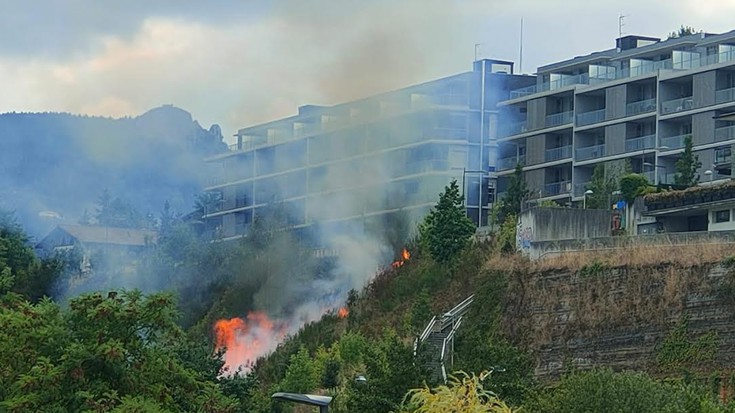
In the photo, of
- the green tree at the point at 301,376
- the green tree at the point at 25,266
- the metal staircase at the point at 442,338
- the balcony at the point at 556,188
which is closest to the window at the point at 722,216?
the metal staircase at the point at 442,338

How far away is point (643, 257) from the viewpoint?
288ft

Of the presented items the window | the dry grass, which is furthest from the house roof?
the window

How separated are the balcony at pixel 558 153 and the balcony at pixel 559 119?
153cm

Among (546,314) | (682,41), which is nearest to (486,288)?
(546,314)

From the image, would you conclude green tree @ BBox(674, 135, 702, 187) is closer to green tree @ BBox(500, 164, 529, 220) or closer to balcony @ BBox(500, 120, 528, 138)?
green tree @ BBox(500, 164, 529, 220)

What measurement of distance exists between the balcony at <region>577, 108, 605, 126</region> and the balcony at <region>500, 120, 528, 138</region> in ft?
19.2

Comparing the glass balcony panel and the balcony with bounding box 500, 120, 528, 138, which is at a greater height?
the glass balcony panel

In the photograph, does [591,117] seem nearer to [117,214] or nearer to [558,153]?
A: [558,153]

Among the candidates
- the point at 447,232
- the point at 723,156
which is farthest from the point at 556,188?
the point at 447,232

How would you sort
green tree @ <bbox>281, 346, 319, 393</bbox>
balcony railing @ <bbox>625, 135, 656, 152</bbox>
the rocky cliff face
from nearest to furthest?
the rocky cliff face
green tree @ <bbox>281, 346, 319, 393</bbox>
balcony railing @ <bbox>625, 135, 656, 152</bbox>

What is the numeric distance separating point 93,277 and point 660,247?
50452mm

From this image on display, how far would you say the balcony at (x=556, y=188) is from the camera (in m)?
130

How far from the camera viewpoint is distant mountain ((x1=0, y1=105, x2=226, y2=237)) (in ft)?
442

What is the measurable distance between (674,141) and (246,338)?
2765 centimetres
